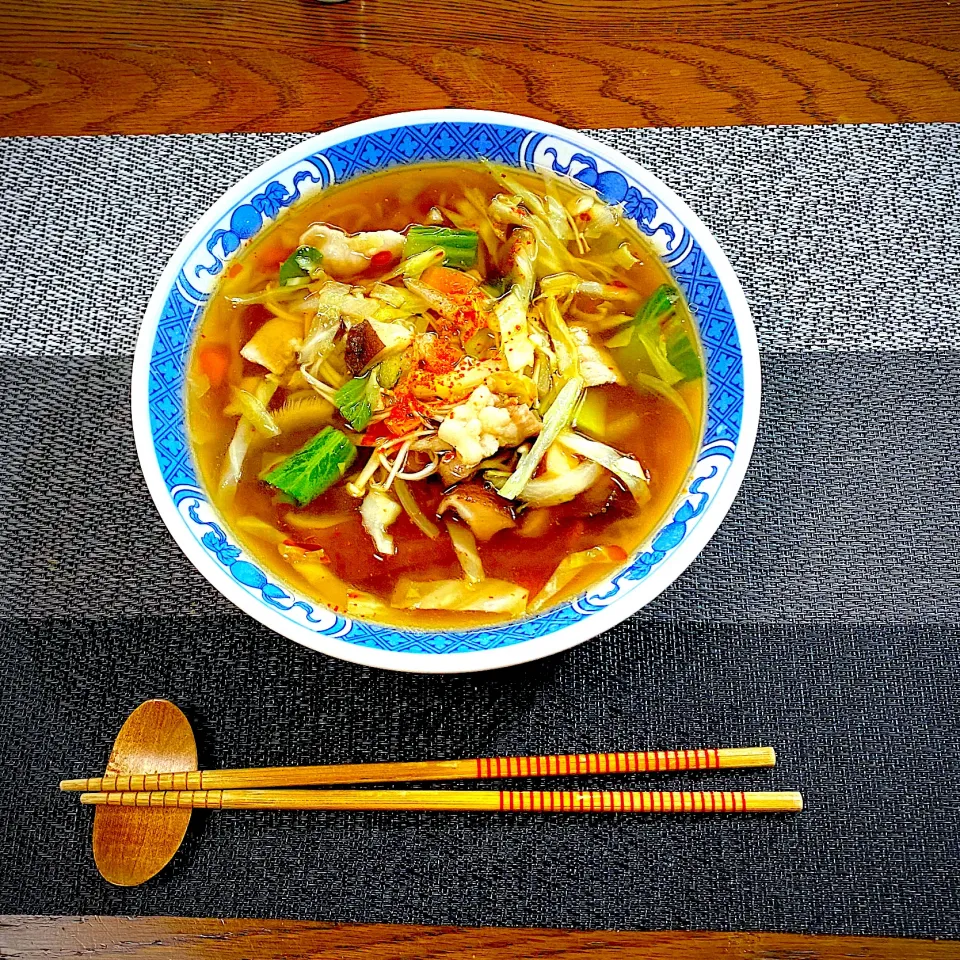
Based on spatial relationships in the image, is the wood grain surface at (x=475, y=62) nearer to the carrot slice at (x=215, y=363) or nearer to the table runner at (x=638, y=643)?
the table runner at (x=638, y=643)

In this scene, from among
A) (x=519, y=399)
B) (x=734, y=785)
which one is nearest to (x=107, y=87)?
(x=519, y=399)

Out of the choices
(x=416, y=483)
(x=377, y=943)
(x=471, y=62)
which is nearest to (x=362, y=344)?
(x=416, y=483)

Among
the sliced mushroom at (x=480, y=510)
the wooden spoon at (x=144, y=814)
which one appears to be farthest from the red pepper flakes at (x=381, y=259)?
the wooden spoon at (x=144, y=814)

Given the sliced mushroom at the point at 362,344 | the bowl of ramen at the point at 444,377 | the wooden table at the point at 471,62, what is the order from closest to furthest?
the bowl of ramen at the point at 444,377, the sliced mushroom at the point at 362,344, the wooden table at the point at 471,62

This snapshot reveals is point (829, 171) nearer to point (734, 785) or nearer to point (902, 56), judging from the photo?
point (902, 56)

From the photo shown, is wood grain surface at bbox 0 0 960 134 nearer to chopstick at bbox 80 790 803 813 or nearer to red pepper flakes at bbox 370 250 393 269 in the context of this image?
red pepper flakes at bbox 370 250 393 269

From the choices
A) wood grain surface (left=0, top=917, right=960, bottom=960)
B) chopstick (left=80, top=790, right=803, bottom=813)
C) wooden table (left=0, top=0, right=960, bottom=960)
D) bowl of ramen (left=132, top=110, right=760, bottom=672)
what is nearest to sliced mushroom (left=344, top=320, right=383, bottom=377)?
bowl of ramen (left=132, top=110, right=760, bottom=672)
